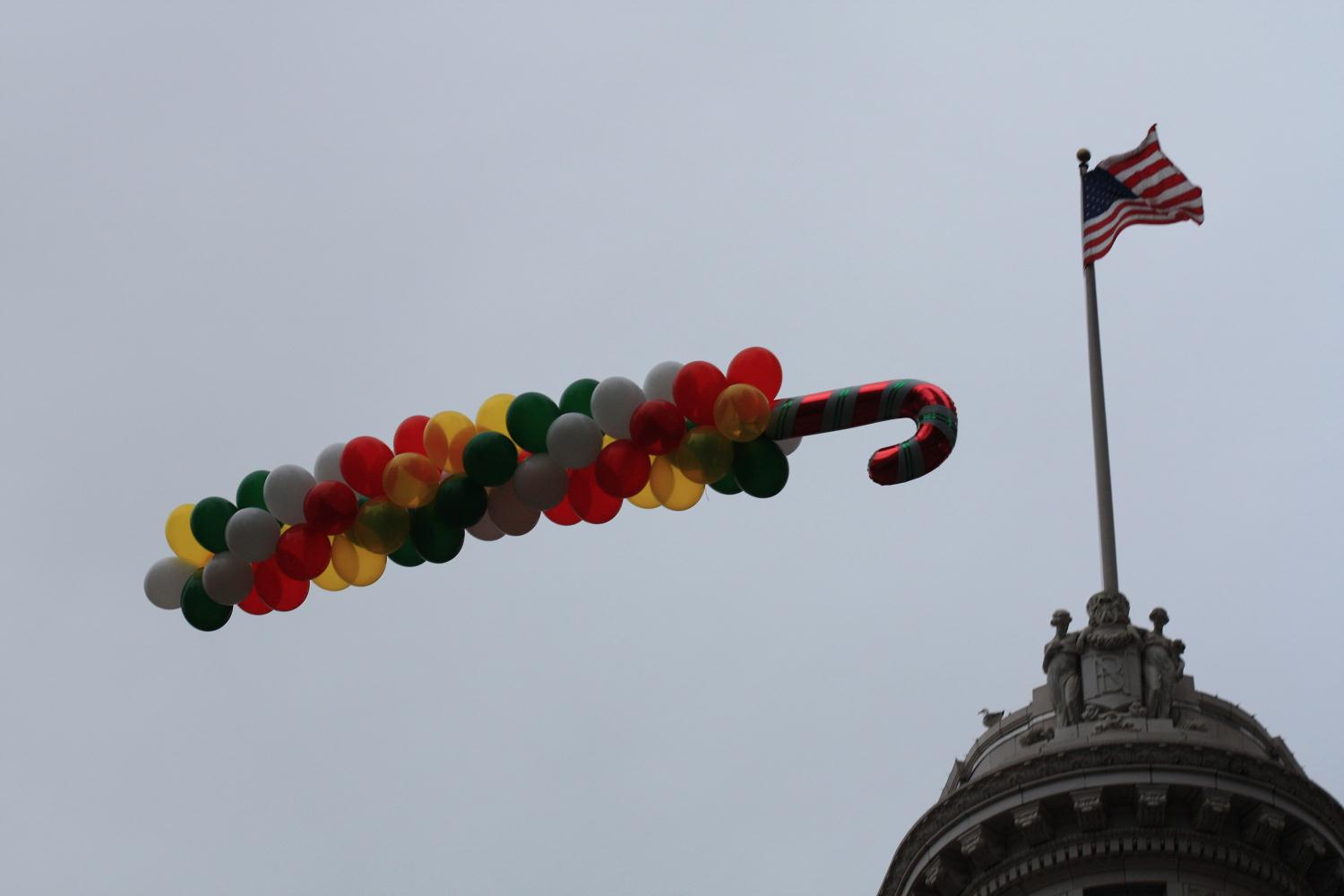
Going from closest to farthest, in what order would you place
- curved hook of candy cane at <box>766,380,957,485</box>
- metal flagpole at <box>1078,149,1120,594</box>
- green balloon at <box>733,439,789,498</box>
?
curved hook of candy cane at <box>766,380,957,485</box> < green balloon at <box>733,439,789,498</box> < metal flagpole at <box>1078,149,1120,594</box>

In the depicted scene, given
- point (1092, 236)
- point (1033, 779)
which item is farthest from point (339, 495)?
point (1092, 236)

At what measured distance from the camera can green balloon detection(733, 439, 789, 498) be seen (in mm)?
22094

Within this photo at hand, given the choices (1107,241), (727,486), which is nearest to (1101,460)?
(1107,241)

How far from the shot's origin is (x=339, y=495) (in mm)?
23000

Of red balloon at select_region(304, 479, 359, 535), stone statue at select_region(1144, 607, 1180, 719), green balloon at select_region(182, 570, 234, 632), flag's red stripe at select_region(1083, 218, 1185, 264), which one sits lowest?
green balloon at select_region(182, 570, 234, 632)

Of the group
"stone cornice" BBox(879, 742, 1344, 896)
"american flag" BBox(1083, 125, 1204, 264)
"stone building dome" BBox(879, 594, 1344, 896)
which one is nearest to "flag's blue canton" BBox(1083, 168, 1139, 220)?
"american flag" BBox(1083, 125, 1204, 264)

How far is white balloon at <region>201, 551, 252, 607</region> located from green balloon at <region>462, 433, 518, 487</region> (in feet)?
8.24

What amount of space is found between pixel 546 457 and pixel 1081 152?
2159 centimetres

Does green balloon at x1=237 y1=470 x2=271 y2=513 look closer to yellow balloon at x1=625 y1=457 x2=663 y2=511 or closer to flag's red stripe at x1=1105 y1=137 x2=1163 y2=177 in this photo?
yellow balloon at x1=625 y1=457 x2=663 y2=511

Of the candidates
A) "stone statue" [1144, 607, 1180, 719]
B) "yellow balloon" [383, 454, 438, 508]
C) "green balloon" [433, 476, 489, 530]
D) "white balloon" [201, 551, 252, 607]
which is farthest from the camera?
"stone statue" [1144, 607, 1180, 719]

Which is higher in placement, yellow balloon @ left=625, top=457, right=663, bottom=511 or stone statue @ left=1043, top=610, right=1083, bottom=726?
stone statue @ left=1043, top=610, right=1083, bottom=726

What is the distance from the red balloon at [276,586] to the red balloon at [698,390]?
4.14 metres

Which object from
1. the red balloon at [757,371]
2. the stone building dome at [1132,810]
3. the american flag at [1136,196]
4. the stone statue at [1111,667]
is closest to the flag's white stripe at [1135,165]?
the american flag at [1136,196]

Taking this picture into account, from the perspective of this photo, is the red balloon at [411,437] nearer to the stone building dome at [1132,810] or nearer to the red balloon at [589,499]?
the red balloon at [589,499]
